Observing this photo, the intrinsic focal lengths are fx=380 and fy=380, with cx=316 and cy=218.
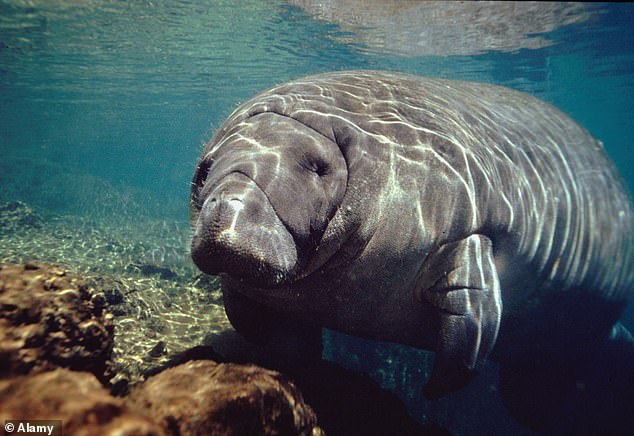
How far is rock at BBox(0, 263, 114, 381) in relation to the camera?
1.87m

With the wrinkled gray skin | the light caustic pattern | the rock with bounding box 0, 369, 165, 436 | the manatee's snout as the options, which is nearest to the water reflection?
the light caustic pattern

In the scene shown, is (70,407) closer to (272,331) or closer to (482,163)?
(272,331)

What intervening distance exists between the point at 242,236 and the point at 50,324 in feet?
3.99

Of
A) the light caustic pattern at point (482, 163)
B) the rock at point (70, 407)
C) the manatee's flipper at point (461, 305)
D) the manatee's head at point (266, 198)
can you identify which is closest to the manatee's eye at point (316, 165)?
the manatee's head at point (266, 198)

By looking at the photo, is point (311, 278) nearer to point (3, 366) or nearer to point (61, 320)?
point (61, 320)

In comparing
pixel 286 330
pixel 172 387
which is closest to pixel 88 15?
pixel 286 330

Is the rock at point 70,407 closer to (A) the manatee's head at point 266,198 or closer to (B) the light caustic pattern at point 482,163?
(A) the manatee's head at point 266,198

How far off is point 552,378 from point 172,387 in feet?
20.0

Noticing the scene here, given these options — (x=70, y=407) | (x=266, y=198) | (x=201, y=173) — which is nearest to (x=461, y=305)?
(x=266, y=198)

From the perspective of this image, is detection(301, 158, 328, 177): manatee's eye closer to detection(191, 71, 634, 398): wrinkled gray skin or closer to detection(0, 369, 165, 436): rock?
detection(191, 71, 634, 398): wrinkled gray skin

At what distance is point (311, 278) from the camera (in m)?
2.84

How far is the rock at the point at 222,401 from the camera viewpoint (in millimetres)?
1766

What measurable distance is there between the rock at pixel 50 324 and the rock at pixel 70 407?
0.67 feet

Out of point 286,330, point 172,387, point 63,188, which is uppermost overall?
point 172,387
